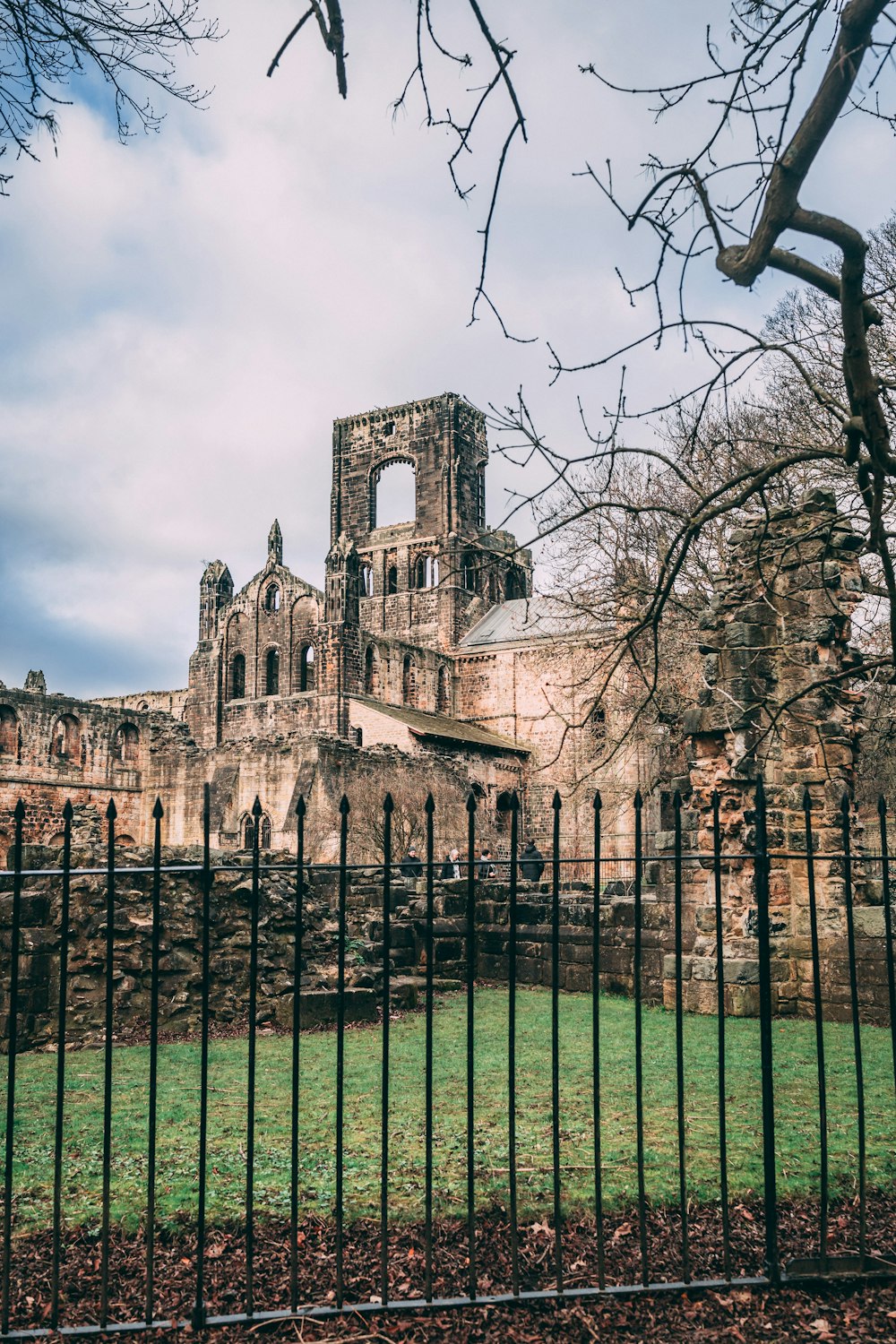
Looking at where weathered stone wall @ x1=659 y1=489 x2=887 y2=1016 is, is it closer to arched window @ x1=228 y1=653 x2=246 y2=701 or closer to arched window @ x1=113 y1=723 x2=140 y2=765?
arched window @ x1=113 y1=723 x2=140 y2=765

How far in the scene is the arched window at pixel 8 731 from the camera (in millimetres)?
30188

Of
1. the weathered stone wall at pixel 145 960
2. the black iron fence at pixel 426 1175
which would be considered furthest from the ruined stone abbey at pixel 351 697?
the black iron fence at pixel 426 1175

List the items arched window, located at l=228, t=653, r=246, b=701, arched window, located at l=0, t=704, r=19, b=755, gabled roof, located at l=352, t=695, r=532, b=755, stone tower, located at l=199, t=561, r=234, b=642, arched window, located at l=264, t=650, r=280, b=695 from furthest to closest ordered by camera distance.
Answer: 1. stone tower, located at l=199, t=561, r=234, b=642
2. arched window, located at l=228, t=653, r=246, b=701
3. arched window, located at l=264, t=650, r=280, b=695
4. gabled roof, located at l=352, t=695, r=532, b=755
5. arched window, located at l=0, t=704, r=19, b=755

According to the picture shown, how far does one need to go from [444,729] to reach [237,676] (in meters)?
11.7

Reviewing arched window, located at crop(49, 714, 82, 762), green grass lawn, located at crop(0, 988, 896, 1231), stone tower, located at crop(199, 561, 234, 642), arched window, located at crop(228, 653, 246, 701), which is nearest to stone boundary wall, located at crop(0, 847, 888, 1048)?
green grass lawn, located at crop(0, 988, 896, 1231)

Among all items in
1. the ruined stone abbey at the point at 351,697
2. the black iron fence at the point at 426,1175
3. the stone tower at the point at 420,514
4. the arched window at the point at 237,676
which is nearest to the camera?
the black iron fence at the point at 426,1175

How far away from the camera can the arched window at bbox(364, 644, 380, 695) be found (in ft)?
133

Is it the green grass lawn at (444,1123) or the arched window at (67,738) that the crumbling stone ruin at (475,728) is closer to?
the arched window at (67,738)

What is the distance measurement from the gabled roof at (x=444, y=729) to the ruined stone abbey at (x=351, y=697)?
0.47 ft

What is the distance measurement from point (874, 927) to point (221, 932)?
698 cm

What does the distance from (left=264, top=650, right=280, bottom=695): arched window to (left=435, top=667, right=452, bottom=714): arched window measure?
6.96 m

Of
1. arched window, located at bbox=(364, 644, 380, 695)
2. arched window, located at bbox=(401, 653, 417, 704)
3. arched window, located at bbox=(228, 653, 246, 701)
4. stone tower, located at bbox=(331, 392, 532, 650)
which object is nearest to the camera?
arched window, located at bbox=(364, 644, 380, 695)

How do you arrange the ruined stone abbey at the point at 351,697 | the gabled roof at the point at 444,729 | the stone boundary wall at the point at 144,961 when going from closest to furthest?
1. the stone boundary wall at the point at 144,961
2. the ruined stone abbey at the point at 351,697
3. the gabled roof at the point at 444,729

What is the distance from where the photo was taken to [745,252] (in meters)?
4.07
